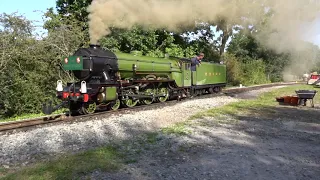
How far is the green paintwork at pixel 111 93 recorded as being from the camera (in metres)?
11.5

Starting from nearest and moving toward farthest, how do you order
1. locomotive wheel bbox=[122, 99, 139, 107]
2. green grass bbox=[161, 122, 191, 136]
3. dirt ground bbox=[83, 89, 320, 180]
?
dirt ground bbox=[83, 89, 320, 180] → green grass bbox=[161, 122, 191, 136] → locomotive wheel bbox=[122, 99, 139, 107]

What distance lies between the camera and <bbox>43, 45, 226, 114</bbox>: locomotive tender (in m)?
11.1

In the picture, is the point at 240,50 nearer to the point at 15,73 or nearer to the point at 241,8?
the point at 241,8

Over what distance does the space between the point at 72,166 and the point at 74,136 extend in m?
2.51

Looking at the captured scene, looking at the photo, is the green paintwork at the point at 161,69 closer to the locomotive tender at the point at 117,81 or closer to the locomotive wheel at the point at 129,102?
the locomotive tender at the point at 117,81

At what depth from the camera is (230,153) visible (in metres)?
6.30

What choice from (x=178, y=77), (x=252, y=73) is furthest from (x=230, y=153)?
(x=252, y=73)

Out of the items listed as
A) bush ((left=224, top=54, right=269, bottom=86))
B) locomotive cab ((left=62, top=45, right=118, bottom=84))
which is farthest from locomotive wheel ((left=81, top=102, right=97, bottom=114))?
bush ((left=224, top=54, right=269, bottom=86))

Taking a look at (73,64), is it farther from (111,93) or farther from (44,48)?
(44,48)

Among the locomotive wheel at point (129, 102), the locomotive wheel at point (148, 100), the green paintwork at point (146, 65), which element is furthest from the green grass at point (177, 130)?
the locomotive wheel at point (148, 100)

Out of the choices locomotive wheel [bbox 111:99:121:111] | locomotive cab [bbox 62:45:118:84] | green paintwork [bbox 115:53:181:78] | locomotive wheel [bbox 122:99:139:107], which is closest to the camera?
locomotive cab [bbox 62:45:118:84]

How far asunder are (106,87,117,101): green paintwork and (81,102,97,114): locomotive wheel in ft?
1.90

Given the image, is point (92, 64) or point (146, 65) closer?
point (92, 64)

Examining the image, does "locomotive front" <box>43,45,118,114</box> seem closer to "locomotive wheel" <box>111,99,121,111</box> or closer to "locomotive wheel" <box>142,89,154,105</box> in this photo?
"locomotive wheel" <box>111,99,121,111</box>
